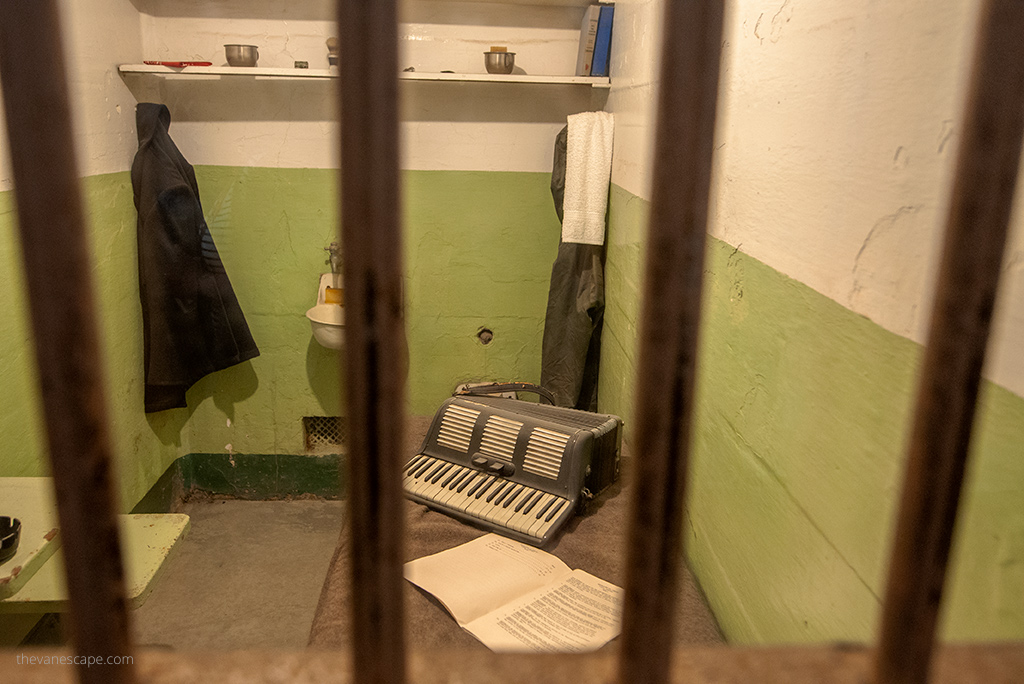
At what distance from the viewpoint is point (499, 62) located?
2.86 meters

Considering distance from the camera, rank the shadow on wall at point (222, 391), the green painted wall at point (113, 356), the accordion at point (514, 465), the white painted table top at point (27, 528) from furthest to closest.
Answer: the shadow on wall at point (222, 391), the green painted wall at point (113, 356), the accordion at point (514, 465), the white painted table top at point (27, 528)

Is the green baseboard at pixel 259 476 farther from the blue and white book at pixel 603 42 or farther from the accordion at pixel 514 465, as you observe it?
the blue and white book at pixel 603 42

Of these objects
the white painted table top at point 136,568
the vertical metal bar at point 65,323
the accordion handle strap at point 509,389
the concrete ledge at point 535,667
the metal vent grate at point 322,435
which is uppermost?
the vertical metal bar at point 65,323

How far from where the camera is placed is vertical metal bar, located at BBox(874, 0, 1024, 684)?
0.27m

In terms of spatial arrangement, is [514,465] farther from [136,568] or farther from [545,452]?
[136,568]

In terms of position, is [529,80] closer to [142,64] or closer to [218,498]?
[142,64]

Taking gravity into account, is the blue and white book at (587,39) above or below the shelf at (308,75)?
above

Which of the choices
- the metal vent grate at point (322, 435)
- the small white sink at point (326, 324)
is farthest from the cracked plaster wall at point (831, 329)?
the metal vent grate at point (322, 435)

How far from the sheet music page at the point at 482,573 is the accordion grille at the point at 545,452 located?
0.25 meters

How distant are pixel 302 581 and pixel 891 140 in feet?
8.62

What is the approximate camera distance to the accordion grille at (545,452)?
188cm

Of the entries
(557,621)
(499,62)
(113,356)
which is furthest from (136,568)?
(499,62)

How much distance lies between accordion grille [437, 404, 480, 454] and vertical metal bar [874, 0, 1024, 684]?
1.76 m

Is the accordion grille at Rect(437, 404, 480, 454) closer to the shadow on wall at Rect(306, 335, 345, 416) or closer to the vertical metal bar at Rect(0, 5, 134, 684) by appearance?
the shadow on wall at Rect(306, 335, 345, 416)
